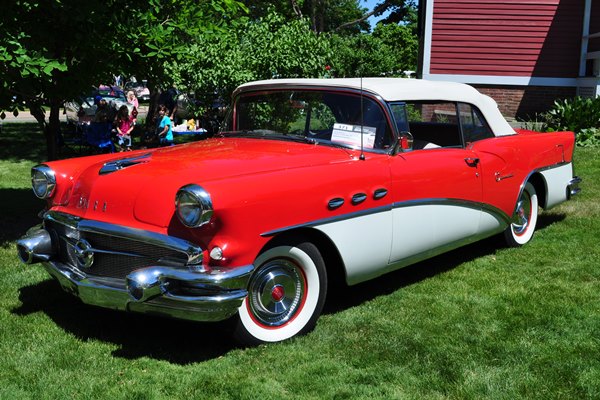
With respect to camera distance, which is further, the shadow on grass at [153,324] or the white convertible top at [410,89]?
the white convertible top at [410,89]

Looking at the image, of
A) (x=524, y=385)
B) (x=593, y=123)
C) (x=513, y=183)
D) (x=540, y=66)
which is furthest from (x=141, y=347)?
(x=540, y=66)

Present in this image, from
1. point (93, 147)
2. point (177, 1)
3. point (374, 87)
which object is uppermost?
point (177, 1)

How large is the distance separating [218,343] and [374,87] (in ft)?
6.76

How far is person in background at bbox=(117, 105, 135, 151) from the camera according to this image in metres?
14.0

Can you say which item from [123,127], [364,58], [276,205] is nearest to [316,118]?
[276,205]

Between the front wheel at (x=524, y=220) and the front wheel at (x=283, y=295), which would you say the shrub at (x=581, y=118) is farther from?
the front wheel at (x=283, y=295)

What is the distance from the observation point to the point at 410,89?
492 centimetres

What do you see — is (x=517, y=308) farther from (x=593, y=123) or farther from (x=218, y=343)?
(x=593, y=123)

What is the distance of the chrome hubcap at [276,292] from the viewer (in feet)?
12.7

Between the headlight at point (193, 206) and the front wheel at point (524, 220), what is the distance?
351 centimetres

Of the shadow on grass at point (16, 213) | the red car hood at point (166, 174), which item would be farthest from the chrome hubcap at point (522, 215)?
the shadow on grass at point (16, 213)

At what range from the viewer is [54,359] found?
12.3 feet

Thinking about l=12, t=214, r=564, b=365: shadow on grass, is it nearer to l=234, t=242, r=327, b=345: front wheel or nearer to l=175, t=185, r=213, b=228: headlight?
l=234, t=242, r=327, b=345: front wheel

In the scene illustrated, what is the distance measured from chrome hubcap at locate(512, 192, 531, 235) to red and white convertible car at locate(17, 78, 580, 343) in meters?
0.56
